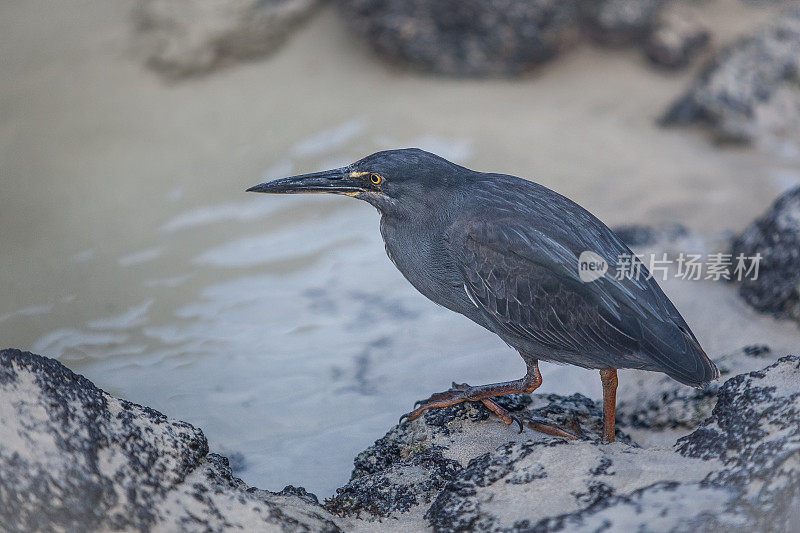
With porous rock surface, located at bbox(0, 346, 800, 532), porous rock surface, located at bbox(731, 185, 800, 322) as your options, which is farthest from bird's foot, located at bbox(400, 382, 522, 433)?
porous rock surface, located at bbox(731, 185, 800, 322)

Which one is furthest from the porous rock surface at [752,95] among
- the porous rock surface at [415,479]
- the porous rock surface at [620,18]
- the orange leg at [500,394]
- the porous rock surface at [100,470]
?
the porous rock surface at [100,470]

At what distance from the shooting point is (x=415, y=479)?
10.4ft

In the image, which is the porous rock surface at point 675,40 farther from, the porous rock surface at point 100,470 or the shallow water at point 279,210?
the porous rock surface at point 100,470

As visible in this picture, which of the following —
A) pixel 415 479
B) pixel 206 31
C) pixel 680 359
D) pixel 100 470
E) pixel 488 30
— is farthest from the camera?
pixel 488 30

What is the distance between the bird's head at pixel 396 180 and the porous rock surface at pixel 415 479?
1145mm

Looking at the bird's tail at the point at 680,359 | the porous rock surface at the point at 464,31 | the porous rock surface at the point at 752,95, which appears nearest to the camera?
the bird's tail at the point at 680,359

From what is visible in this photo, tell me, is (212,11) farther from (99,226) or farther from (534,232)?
(534,232)

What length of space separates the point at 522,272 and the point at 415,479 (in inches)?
38.9

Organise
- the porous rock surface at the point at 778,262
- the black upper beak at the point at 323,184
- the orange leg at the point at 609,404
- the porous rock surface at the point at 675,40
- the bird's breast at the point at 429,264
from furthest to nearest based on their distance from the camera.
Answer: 1. the porous rock surface at the point at 675,40
2. the porous rock surface at the point at 778,262
3. the black upper beak at the point at 323,184
4. the bird's breast at the point at 429,264
5. the orange leg at the point at 609,404

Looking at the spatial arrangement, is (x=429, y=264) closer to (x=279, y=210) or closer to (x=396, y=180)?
(x=396, y=180)

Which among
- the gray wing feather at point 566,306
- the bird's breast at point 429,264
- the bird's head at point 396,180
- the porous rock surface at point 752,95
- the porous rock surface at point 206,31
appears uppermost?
the porous rock surface at point 206,31

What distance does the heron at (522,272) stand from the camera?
3.38m

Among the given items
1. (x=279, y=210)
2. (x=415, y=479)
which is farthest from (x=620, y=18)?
(x=415, y=479)

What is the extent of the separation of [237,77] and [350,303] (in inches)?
118
